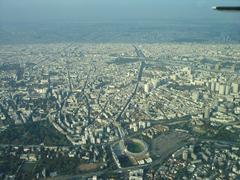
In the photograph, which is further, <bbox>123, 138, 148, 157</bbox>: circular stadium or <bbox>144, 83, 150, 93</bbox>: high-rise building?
<bbox>144, 83, 150, 93</bbox>: high-rise building

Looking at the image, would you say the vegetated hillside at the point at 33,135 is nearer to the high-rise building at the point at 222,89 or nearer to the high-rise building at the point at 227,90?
the high-rise building at the point at 222,89

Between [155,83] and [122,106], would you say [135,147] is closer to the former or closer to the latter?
[122,106]

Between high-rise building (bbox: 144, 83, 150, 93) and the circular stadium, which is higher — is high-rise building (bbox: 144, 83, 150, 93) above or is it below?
below

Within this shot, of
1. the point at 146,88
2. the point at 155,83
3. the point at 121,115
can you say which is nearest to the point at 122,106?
the point at 121,115

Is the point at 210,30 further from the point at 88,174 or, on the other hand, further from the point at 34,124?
the point at 88,174

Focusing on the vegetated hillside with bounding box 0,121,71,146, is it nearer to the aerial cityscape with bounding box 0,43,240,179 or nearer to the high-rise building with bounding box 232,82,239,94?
the aerial cityscape with bounding box 0,43,240,179

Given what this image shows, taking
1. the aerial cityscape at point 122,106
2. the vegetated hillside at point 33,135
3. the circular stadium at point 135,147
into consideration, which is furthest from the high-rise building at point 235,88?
the vegetated hillside at point 33,135

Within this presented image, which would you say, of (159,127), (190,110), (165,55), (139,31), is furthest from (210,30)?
(159,127)

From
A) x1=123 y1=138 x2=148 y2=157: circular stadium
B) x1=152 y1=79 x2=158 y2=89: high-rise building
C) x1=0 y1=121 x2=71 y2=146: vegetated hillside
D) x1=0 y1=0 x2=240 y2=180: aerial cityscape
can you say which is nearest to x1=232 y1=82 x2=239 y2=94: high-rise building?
x1=0 y1=0 x2=240 y2=180: aerial cityscape
